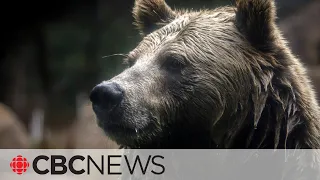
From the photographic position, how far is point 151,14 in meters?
3.79

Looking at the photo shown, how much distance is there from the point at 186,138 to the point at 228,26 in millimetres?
612

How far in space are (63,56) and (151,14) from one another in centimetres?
883

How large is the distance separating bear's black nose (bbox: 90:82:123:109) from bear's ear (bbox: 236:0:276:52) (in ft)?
2.44

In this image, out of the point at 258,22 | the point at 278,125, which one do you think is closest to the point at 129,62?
the point at 258,22

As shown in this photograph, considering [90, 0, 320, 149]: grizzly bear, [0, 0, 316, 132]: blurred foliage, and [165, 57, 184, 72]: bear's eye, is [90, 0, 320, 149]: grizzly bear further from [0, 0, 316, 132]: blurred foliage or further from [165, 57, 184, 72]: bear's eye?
[0, 0, 316, 132]: blurred foliage

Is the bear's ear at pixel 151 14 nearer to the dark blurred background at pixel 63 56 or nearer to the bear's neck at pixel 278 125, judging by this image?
the bear's neck at pixel 278 125

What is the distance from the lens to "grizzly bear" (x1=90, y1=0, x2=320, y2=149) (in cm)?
309

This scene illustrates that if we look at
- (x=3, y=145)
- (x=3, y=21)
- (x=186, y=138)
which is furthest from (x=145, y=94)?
(x=3, y=21)

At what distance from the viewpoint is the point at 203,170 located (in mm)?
3309

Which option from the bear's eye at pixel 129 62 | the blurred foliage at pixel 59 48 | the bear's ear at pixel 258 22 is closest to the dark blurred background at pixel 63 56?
the blurred foliage at pixel 59 48

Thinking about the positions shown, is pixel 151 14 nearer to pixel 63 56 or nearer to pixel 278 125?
pixel 278 125

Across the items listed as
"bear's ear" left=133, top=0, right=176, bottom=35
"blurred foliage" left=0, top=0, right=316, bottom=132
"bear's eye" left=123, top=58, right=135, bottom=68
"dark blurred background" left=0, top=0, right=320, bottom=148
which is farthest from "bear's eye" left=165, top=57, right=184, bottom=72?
"blurred foliage" left=0, top=0, right=316, bottom=132

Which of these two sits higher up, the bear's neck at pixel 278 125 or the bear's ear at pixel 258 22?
the bear's ear at pixel 258 22

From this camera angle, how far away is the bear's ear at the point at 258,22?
3.25 m
